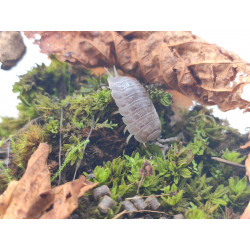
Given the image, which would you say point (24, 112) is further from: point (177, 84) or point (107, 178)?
point (177, 84)

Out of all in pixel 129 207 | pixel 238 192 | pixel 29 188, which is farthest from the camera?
pixel 238 192

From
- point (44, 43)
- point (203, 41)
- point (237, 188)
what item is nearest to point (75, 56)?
point (44, 43)

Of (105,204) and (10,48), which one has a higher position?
(10,48)

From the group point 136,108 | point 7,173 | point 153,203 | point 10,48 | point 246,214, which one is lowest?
point 246,214

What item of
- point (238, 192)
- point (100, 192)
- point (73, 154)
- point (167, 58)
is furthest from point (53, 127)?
point (238, 192)

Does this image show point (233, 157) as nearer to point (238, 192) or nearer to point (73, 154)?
point (238, 192)

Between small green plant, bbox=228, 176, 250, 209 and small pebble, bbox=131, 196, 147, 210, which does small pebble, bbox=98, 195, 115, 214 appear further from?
small green plant, bbox=228, 176, 250, 209

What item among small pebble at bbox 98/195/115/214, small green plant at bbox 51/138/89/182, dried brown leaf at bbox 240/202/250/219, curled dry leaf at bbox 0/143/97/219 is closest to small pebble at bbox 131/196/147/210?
small pebble at bbox 98/195/115/214

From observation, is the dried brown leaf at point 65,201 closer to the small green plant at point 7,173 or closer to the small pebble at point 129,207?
the small pebble at point 129,207
